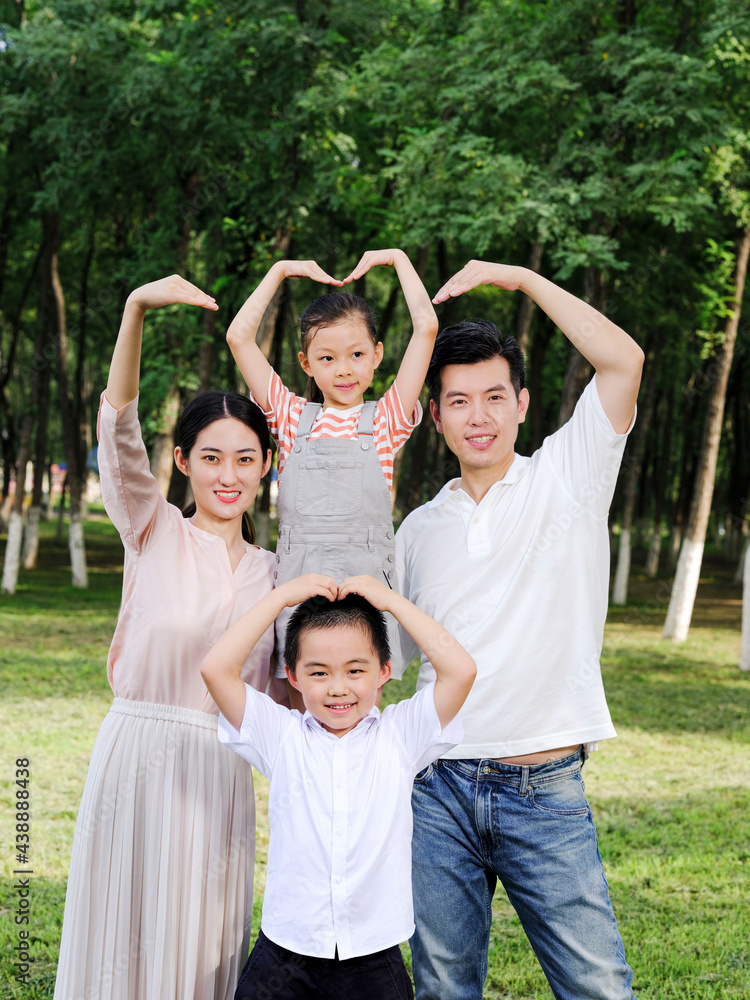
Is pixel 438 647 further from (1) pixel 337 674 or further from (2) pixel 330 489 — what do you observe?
(2) pixel 330 489


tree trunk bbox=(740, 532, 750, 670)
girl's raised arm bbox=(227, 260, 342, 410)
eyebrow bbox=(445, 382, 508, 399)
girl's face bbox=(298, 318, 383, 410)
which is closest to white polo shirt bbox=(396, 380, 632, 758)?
eyebrow bbox=(445, 382, 508, 399)

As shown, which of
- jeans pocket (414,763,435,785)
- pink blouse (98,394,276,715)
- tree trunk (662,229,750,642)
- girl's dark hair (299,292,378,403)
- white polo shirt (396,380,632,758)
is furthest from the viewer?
tree trunk (662,229,750,642)

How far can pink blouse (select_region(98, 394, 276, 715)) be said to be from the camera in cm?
297

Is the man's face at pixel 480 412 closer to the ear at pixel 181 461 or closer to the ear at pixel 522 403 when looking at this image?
the ear at pixel 522 403

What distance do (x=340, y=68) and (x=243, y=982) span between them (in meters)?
13.7

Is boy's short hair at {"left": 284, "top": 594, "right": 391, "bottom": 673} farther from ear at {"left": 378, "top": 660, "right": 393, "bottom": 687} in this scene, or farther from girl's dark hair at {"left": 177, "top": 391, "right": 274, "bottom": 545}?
girl's dark hair at {"left": 177, "top": 391, "right": 274, "bottom": 545}

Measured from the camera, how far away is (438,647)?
2.56 metres

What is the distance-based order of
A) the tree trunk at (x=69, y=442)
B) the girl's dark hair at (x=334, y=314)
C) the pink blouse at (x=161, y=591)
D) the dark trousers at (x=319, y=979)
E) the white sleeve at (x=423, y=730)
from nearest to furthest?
the dark trousers at (x=319, y=979)
the white sleeve at (x=423, y=730)
the pink blouse at (x=161, y=591)
the girl's dark hair at (x=334, y=314)
the tree trunk at (x=69, y=442)

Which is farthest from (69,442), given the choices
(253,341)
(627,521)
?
(253,341)

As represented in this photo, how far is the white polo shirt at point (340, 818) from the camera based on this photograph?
2.52 meters

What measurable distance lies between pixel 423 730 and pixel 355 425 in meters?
1.09

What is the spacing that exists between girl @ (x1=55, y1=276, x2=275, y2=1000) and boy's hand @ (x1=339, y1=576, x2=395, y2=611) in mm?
543

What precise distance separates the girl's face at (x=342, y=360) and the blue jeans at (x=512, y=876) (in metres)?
1.29

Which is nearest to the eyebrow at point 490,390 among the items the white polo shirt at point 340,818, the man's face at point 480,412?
the man's face at point 480,412
